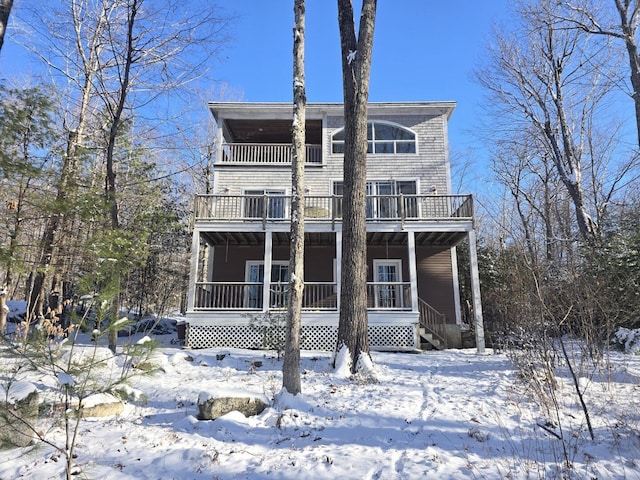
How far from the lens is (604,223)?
1341 cm

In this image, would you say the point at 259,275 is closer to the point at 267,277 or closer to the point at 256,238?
the point at 256,238

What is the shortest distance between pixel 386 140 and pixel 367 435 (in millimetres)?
12307

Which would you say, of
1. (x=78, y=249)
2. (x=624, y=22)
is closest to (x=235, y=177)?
(x=78, y=249)

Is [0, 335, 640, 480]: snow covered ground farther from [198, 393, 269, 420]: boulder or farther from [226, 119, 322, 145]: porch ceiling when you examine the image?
[226, 119, 322, 145]: porch ceiling

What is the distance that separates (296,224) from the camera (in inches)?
232

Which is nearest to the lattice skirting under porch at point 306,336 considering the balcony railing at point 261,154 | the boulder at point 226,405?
the boulder at point 226,405

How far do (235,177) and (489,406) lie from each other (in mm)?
11675

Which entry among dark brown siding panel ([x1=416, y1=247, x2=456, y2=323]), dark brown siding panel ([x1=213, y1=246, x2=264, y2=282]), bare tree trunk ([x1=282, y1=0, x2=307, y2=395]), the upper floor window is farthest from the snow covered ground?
the upper floor window

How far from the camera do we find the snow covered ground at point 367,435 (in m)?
3.42

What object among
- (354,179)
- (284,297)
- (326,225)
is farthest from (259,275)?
(354,179)

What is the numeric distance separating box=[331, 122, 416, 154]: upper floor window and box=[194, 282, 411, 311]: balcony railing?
17.5 feet

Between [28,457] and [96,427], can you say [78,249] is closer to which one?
[96,427]

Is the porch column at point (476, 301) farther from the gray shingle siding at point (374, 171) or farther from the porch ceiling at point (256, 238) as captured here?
the porch ceiling at point (256, 238)

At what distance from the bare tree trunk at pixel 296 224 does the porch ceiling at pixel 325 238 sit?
6.42 meters
